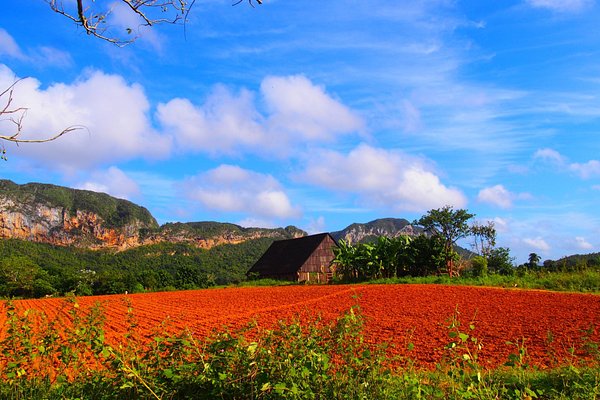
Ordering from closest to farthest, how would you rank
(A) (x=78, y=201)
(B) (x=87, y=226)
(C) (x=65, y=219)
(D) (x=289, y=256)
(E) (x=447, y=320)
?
(E) (x=447, y=320) < (D) (x=289, y=256) < (C) (x=65, y=219) < (B) (x=87, y=226) < (A) (x=78, y=201)

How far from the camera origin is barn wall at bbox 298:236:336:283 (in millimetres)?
31750

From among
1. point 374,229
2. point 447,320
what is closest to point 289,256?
point 447,320

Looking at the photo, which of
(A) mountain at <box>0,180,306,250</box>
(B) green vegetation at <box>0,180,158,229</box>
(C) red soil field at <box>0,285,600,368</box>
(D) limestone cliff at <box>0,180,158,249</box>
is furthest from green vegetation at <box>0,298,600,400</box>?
(B) green vegetation at <box>0,180,158,229</box>

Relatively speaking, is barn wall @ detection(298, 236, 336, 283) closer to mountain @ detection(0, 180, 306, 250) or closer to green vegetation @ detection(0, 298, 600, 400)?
green vegetation @ detection(0, 298, 600, 400)

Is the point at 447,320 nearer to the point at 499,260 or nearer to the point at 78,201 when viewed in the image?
the point at 499,260

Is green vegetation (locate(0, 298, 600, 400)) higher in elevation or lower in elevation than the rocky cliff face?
lower

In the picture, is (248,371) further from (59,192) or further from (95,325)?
(59,192)

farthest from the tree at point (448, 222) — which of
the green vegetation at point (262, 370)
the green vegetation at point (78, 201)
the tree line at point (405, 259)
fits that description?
the green vegetation at point (78, 201)

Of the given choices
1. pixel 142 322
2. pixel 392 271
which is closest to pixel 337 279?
pixel 392 271

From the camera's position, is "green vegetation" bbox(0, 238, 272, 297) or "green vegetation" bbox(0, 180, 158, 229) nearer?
"green vegetation" bbox(0, 238, 272, 297)

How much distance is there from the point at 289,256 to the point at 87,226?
4511cm

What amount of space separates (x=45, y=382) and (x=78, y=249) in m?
66.1

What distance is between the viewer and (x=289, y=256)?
3706cm

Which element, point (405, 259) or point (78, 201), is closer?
point (405, 259)
